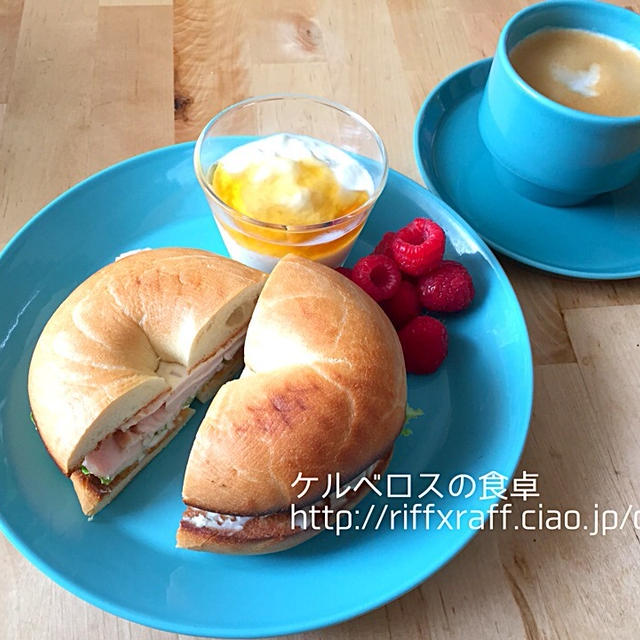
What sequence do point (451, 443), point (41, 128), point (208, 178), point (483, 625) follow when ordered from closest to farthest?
point (483, 625)
point (451, 443)
point (208, 178)
point (41, 128)

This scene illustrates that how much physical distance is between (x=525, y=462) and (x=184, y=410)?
68 centimetres

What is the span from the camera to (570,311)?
5.48ft

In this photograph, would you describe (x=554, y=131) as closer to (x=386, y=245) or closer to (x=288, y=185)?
(x=386, y=245)

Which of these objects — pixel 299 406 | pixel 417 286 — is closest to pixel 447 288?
pixel 417 286

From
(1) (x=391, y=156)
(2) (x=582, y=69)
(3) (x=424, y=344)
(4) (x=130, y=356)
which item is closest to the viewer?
(4) (x=130, y=356)

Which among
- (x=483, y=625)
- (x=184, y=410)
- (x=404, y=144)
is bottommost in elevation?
(x=483, y=625)

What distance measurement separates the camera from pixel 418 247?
1.51 meters

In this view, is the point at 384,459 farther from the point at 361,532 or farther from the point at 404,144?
the point at 404,144

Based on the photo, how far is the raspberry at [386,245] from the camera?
1582mm

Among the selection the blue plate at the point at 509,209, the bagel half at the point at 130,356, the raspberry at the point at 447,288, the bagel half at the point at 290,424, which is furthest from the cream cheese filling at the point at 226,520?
the blue plate at the point at 509,209

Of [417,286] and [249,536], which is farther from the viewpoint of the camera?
[417,286]

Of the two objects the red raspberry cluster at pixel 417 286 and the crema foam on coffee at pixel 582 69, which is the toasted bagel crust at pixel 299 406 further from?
the crema foam on coffee at pixel 582 69

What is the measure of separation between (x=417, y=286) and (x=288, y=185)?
13.6 inches

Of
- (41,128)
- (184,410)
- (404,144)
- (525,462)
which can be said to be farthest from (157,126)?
(525,462)
